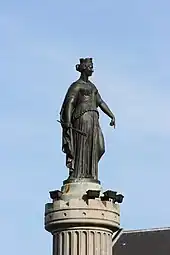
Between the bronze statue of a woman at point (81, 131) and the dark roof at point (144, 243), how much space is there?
30584 millimetres

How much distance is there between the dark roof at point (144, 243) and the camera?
4244 centimetres

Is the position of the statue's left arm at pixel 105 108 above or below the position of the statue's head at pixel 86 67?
below

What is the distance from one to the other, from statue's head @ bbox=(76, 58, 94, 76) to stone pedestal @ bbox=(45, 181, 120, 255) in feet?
6.61

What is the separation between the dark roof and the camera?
4244 centimetres

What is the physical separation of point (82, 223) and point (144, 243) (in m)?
31.7

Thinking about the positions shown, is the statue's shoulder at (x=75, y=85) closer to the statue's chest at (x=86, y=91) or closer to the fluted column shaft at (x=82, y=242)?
the statue's chest at (x=86, y=91)

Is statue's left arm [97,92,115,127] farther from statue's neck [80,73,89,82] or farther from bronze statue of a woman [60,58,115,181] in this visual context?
statue's neck [80,73,89,82]

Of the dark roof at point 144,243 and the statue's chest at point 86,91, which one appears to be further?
the dark roof at point 144,243

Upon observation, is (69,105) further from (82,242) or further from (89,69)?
(82,242)

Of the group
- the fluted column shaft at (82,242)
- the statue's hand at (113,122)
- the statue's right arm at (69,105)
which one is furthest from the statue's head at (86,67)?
the fluted column shaft at (82,242)

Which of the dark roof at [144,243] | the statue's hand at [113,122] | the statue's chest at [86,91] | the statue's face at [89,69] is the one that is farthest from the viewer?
the dark roof at [144,243]

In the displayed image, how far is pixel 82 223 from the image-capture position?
11.7m

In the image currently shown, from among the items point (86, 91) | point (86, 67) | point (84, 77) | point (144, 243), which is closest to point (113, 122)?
point (86, 91)

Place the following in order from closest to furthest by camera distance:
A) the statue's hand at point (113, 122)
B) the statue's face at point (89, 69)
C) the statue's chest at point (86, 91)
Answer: the statue's chest at point (86, 91) < the statue's face at point (89, 69) < the statue's hand at point (113, 122)
